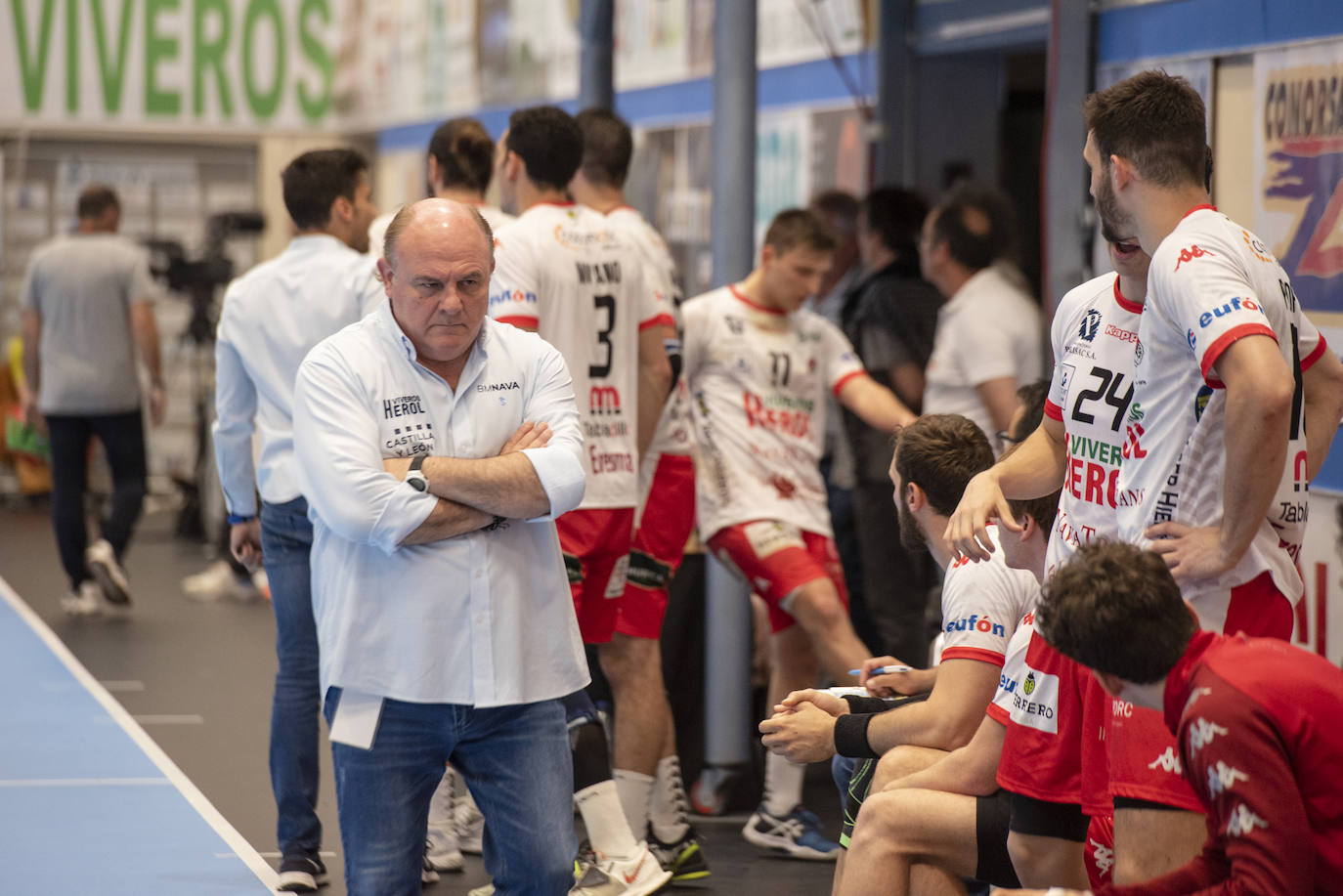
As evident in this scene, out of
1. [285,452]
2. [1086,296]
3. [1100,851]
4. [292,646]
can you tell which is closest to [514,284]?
[285,452]

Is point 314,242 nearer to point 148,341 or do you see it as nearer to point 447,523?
point 447,523

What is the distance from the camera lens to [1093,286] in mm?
2973

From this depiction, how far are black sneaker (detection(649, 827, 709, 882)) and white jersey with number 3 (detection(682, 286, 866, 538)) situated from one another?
37.0 inches

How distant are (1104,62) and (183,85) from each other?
944 centimetres

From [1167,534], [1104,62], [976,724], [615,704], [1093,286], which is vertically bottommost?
[615,704]

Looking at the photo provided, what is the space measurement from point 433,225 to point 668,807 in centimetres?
216

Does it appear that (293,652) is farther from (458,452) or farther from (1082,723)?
(1082,723)

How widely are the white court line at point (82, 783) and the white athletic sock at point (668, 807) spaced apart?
1.76 meters

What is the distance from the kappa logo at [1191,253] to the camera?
8.23 ft

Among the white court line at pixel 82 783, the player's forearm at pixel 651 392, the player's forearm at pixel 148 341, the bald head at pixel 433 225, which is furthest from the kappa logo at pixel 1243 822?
the player's forearm at pixel 148 341

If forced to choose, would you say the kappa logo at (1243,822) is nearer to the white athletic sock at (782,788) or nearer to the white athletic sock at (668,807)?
the white athletic sock at (668,807)

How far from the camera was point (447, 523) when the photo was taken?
2.83m

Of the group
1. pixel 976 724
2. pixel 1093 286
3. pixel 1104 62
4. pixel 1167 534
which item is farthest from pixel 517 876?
pixel 1104 62

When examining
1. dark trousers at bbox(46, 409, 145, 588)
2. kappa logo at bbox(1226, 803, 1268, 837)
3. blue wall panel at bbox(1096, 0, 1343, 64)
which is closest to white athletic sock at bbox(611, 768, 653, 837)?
kappa logo at bbox(1226, 803, 1268, 837)
